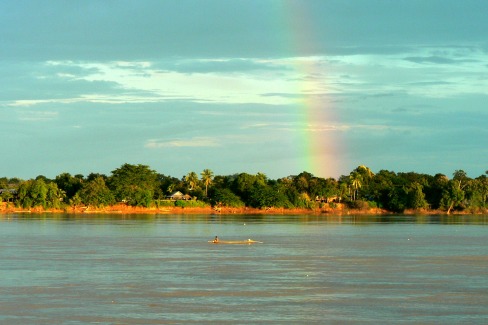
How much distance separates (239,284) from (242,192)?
146 metres

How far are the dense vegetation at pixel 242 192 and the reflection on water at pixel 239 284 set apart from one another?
360 ft

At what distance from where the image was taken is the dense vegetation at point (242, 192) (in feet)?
540

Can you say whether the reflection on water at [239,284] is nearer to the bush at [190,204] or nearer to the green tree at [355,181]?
the bush at [190,204]

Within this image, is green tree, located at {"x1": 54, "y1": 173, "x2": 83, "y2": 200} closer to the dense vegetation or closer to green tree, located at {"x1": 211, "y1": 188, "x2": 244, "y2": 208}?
the dense vegetation

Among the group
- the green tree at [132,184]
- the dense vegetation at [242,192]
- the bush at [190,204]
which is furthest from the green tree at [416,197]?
the green tree at [132,184]

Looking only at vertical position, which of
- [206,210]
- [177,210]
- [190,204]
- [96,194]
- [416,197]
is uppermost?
[416,197]

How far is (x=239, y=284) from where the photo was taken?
111 ft

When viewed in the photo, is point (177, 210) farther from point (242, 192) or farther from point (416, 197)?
point (416, 197)

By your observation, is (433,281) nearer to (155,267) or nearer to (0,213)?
(155,267)

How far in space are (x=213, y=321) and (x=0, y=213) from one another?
147065 mm

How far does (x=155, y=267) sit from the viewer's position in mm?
41062

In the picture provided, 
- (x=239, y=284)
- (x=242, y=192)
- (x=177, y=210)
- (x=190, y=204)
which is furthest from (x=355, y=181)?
(x=239, y=284)

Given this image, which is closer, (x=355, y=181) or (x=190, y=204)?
(x=190, y=204)

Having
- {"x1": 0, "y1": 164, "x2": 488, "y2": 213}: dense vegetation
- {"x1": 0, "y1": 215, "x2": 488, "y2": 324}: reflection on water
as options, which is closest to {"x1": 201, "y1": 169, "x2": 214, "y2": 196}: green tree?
{"x1": 0, "y1": 164, "x2": 488, "y2": 213}: dense vegetation
